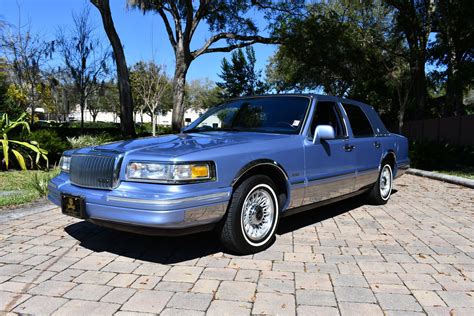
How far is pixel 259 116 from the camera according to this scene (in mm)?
5168

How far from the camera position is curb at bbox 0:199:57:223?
5584 mm

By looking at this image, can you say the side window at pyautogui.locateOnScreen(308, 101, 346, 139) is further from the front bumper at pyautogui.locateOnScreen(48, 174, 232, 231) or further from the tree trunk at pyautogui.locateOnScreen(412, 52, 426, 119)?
the tree trunk at pyautogui.locateOnScreen(412, 52, 426, 119)

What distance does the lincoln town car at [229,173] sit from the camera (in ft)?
11.9

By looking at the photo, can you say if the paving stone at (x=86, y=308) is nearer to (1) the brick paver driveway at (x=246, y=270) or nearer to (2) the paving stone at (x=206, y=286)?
(1) the brick paver driveway at (x=246, y=270)

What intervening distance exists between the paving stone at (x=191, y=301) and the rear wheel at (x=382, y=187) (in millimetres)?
4174

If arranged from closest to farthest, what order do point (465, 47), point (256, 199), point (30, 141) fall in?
1. point (256, 199)
2. point (30, 141)
3. point (465, 47)

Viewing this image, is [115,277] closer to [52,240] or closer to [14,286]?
[14,286]

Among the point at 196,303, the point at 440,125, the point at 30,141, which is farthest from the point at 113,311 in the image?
the point at 440,125

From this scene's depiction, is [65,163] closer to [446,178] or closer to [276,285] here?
[276,285]

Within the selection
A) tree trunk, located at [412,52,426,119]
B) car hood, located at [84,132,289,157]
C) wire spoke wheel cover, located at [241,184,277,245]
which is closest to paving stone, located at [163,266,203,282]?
wire spoke wheel cover, located at [241,184,277,245]

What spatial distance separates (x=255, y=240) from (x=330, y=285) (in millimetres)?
954

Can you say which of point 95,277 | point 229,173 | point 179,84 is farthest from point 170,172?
point 179,84

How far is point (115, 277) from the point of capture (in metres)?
3.65

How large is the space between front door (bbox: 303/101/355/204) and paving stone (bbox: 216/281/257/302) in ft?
5.17
